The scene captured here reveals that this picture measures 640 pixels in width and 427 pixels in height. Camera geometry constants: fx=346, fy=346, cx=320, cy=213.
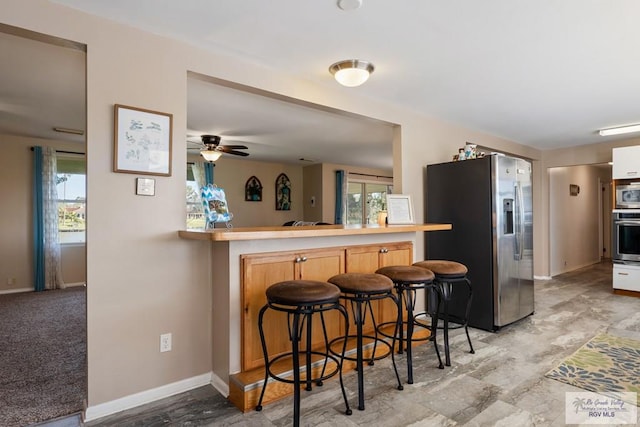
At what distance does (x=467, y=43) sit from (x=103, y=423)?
3220 mm

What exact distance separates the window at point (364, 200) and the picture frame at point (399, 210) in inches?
200

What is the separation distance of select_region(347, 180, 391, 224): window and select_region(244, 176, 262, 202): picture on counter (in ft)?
7.23

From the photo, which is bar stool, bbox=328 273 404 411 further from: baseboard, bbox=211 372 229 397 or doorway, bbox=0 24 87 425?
doorway, bbox=0 24 87 425

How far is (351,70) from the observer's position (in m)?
2.60

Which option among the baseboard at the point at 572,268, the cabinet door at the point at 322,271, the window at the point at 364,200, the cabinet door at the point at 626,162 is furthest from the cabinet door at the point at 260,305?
the window at the point at 364,200

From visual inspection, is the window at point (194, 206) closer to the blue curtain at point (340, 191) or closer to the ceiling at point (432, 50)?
the ceiling at point (432, 50)

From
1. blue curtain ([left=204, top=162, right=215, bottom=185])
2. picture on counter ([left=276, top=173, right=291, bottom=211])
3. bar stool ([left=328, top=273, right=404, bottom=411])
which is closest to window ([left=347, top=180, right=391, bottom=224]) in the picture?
picture on counter ([left=276, top=173, right=291, bottom=211])

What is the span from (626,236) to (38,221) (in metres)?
8.70

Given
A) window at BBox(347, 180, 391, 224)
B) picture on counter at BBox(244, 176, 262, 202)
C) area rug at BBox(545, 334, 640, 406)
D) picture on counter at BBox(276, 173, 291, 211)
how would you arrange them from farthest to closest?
1. window at BBox(347, 180, 391, 224)
2. picture on counter at BBox(276, 173, 291, 211)
3. picture on counter at BBox(244, 176, 262, 202)
4. area rug at BBox(545, 334, 640, 406)

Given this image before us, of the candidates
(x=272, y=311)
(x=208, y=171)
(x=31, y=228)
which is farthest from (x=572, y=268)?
(x=31, y=228)

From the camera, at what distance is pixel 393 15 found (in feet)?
6.54

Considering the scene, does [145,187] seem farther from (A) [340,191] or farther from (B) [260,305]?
(A) [340,191]

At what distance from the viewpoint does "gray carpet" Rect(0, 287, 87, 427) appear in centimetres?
209

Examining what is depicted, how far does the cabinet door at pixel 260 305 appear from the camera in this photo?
2266 mm
